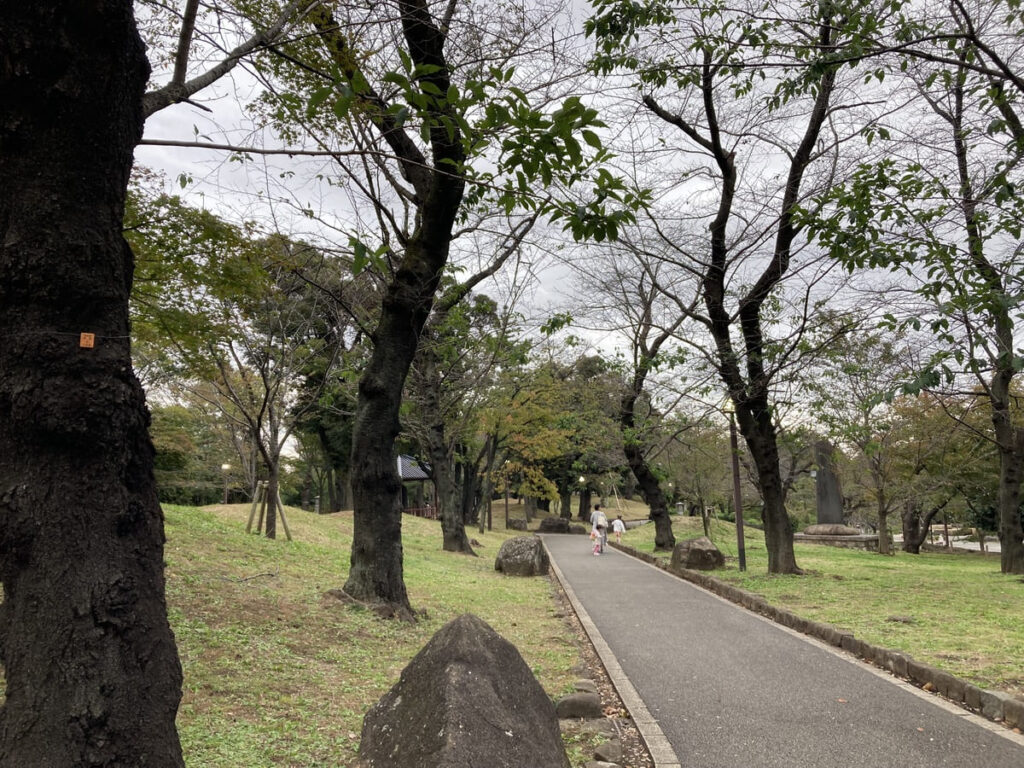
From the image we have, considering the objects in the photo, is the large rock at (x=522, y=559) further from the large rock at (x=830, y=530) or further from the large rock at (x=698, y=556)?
the large rock at (x=830, y=530)

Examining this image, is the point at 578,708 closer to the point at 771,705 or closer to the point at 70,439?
the point at 771,705

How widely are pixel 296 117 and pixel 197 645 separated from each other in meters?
5.18

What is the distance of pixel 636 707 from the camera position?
5.14 meters

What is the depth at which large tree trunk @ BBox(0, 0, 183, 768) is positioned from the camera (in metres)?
2.57

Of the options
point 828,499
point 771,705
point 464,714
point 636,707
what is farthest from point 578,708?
point 828,499

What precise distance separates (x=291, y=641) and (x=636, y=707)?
3286mm

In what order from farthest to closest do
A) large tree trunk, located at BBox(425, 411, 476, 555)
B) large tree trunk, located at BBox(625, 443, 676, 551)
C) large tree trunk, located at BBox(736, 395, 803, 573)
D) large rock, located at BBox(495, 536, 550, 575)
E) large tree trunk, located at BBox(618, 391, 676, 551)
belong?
large tree trunk, located at BBox(625, 443, 676, 551), large tree trunk, located at BBox(618, 391, 676, 551), large tree trunk, located at BBox(425, 411, 476, 555), large rock, located at BBox(495, 536, 550, 575), large tree trunk, located at BBox(736, 395, 803, 573)

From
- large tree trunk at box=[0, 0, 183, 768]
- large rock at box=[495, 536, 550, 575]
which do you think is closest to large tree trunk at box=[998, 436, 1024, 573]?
large rock at box=[495, 536, 550, 575]

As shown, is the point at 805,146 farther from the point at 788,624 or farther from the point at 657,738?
the point at 657,738

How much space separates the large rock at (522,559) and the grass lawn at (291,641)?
153 cm

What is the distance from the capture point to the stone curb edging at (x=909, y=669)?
4.72 meters

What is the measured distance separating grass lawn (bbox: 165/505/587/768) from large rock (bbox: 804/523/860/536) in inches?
740

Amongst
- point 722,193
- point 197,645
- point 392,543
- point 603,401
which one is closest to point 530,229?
point 722,193

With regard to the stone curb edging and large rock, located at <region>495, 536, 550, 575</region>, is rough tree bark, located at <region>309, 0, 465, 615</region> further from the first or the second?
large rock, located at <region>495, 536, 550, 575</region>
